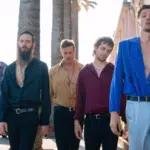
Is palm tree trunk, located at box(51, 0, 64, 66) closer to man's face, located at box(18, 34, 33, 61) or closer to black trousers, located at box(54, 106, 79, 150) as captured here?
black trousers, located at box(54, 106, 79, 150)

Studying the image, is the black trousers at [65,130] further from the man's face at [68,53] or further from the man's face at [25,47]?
the man's face at [25,47]

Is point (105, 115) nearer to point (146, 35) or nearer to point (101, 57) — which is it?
point (101, 57)

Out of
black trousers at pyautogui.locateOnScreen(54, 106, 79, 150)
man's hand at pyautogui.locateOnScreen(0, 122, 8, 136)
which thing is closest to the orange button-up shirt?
black trousers at pyautogui.locateOnScreen(54, 106, 79, 150)

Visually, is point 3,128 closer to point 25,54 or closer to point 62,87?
point 25,54

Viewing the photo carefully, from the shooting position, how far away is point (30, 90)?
227 inches

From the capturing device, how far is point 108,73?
599 cm

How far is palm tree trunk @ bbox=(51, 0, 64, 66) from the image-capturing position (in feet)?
46.4

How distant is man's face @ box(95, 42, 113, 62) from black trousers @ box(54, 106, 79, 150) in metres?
1.36

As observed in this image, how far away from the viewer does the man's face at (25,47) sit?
590 cm

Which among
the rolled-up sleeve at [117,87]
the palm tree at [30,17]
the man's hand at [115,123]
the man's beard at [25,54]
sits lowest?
the man's hand at [115,123]

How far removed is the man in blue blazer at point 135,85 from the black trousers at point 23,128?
1593mm

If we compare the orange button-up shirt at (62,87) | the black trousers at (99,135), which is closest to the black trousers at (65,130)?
the orange button-up shirt at (62,87)

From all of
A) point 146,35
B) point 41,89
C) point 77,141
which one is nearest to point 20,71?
point 41,89

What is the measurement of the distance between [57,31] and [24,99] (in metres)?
9.04
